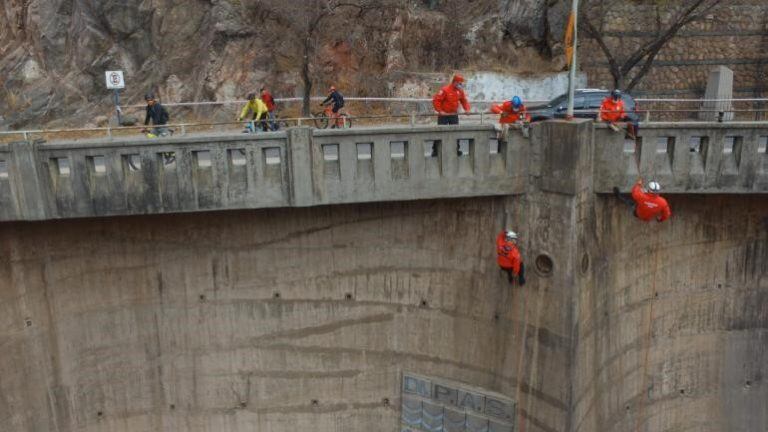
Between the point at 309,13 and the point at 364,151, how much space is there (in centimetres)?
1112

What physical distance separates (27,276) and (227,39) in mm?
12078

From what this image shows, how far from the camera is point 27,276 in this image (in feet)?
47.0

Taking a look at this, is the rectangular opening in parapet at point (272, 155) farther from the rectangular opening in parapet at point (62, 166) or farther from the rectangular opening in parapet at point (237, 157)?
the rectangular opening in parapet at point (62, 166)

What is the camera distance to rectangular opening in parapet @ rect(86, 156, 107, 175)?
12344mm

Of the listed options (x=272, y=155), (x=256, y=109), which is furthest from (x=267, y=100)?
(x=272, y=155)

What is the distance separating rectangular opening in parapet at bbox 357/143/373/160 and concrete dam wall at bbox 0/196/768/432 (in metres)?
1.67

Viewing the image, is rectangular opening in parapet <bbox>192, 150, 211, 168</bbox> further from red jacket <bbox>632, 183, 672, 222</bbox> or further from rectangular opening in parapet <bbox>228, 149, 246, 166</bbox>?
red jacket <bbox>632, 183, 672, 222</bbox>

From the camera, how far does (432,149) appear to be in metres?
13.2

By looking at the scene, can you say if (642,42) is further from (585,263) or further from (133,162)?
(133,162)

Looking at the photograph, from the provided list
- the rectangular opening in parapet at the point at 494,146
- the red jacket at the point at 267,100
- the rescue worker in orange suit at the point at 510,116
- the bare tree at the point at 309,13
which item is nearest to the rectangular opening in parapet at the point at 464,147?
the rectangular opening in parapet at the point at 494,146

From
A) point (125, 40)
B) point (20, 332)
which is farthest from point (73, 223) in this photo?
point (125, 40)

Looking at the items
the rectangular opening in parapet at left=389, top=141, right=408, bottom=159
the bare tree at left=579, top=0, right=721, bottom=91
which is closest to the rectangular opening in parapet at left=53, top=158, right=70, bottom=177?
the rectangular opening in parapet at left=389, top=141, right=408, bottom=159

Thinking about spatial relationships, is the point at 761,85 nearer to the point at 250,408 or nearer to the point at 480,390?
the point at 480,390

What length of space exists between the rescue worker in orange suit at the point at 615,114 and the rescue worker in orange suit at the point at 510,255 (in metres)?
3.22
